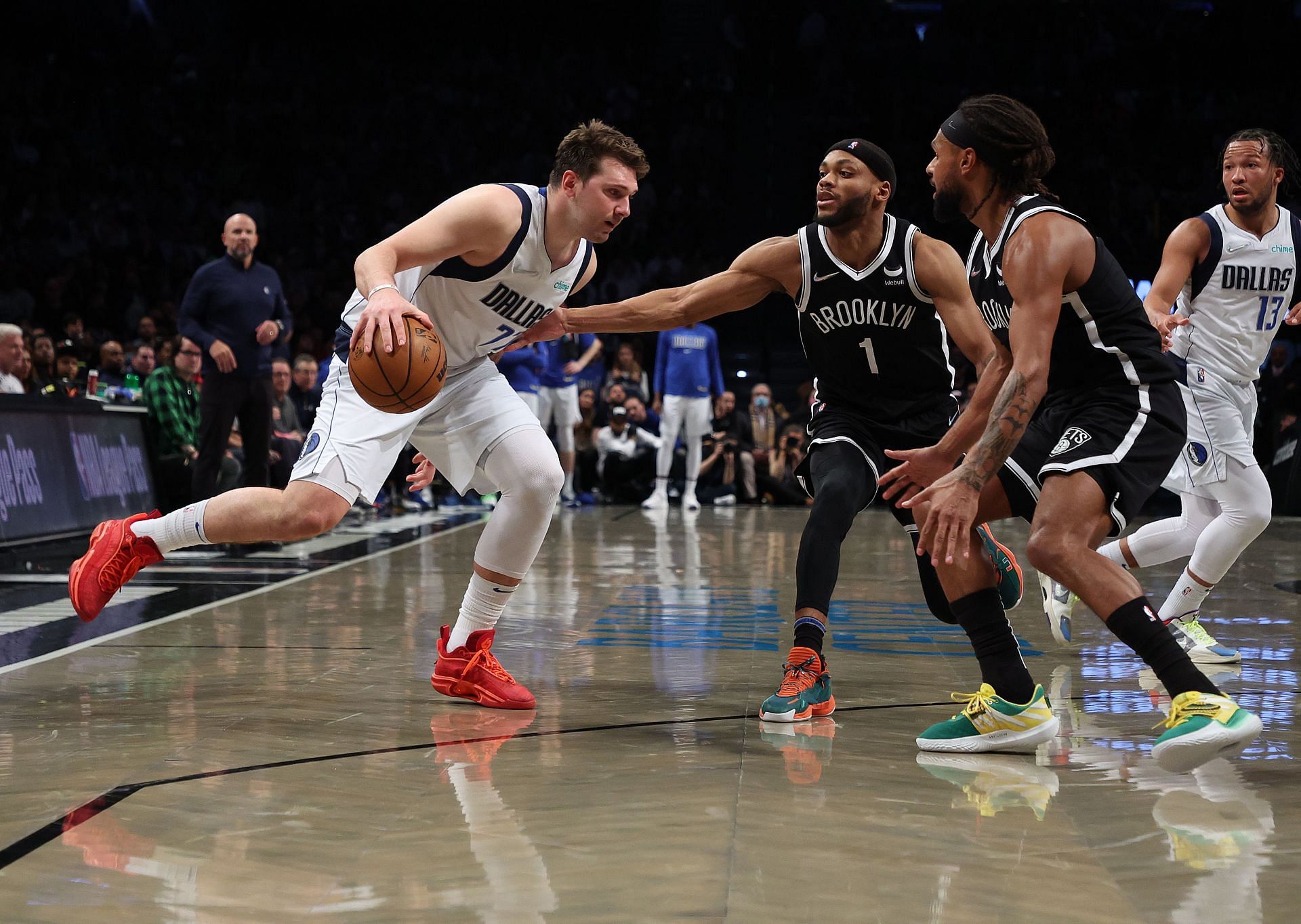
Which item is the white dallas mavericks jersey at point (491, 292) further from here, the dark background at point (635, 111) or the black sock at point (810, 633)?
the dark background at point (635, 111)

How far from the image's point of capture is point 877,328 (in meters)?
3.96

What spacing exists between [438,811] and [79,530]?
20.7ft

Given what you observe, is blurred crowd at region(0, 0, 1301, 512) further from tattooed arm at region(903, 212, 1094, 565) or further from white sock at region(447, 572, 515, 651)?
tattooed arm at region(903, 212, 1094, 565)

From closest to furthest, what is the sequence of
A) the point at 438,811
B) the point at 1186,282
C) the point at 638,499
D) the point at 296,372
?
the point at 438,811 < the point at 1186,282 < the point at 296,372 < the point at 638,499

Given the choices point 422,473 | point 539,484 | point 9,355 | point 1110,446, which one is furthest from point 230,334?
point 1110,446

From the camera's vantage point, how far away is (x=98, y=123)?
1917cm

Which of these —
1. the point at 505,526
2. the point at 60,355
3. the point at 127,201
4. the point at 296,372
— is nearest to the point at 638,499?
the point at 296,372

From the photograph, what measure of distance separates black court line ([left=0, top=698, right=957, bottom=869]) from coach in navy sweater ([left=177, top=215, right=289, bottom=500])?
17.1 feet

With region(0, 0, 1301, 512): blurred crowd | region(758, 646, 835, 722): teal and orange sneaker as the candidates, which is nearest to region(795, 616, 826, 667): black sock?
region(758, 646, 835, 722): teal and orange sneaker

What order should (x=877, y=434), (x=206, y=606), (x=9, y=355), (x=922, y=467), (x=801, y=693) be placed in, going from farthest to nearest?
(x=9, y=355), (x=206, y=606), (x=877, y=434), (x=801, y=693), (x=922, y=467)

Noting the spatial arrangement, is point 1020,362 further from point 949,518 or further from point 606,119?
point 606,119

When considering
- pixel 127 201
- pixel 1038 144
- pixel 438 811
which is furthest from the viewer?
pixel 127 201

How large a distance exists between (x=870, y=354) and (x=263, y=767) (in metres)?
2.13

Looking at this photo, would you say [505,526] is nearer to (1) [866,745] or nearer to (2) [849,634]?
(1) [866,745]
